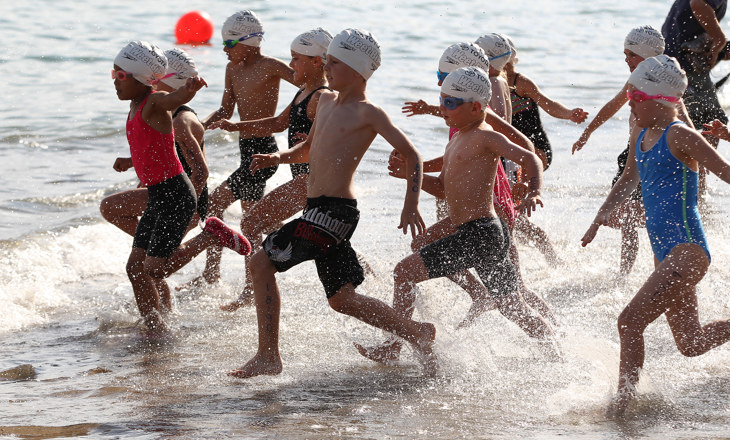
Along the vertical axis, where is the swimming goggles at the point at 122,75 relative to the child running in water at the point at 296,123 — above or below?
above

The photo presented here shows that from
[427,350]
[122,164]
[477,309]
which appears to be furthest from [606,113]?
[122,164]

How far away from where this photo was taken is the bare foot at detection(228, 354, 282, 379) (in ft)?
17.2

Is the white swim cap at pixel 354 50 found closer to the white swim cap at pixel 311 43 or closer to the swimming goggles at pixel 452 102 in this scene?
the swimming goggles at pixel 452 102

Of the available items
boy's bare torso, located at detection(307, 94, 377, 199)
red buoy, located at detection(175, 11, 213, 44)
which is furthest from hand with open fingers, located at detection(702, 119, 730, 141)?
red buoy, located at detection(175, 11, 213, 44)

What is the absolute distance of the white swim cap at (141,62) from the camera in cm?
603

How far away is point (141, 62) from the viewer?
6047 millimetres

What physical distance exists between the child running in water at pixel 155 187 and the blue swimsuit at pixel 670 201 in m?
2.70

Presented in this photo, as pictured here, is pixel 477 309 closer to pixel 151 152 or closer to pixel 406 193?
pixel 406 193

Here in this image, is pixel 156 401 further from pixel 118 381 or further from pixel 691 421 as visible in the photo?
pixel 691 421

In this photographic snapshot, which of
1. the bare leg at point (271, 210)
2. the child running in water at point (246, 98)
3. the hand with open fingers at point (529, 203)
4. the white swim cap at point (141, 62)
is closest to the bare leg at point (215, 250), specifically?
the child running in water at point (246, 98)

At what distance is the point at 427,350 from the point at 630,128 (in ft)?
8.31

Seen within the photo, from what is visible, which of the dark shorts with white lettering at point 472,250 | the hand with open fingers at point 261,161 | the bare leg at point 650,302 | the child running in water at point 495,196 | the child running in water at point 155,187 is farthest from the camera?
the child running in water at point 155,187

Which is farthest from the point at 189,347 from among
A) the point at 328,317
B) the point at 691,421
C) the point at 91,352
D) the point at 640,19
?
the point at 640,19

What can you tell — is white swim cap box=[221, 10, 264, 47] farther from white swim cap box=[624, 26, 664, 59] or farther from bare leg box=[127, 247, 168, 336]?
white swim cap box=[624, 26, 664, 59]
